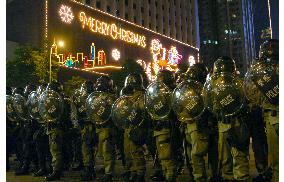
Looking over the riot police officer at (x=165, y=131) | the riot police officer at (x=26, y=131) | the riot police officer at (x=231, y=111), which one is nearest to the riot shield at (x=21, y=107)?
the riot police officer at (x=26, y=131)

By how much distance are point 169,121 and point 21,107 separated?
4010mm

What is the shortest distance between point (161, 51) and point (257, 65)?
155 ft

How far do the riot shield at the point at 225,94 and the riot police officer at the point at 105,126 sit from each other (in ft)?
7.86

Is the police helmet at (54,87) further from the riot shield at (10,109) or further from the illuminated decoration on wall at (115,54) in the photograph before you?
the illuminated decoration on wall at (115,54)

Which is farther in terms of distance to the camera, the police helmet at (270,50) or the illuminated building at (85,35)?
the illuminated building at (85,35)

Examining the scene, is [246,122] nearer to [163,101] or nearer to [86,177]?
[163,101]

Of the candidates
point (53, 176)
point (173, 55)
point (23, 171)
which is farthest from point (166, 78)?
point (173, 55)

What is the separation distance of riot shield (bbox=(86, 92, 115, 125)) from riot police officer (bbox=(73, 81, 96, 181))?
491mm

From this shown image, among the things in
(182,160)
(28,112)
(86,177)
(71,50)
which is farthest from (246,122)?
(71,50)

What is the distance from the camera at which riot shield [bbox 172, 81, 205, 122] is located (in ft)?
20.0

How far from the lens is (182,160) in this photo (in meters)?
8.57

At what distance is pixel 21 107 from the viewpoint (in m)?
9.13

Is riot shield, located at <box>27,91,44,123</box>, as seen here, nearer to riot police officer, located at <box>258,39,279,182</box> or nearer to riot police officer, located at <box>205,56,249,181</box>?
riot police officer, located at <box>205,56,249,181</box>

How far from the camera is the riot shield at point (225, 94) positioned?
18.3ft
